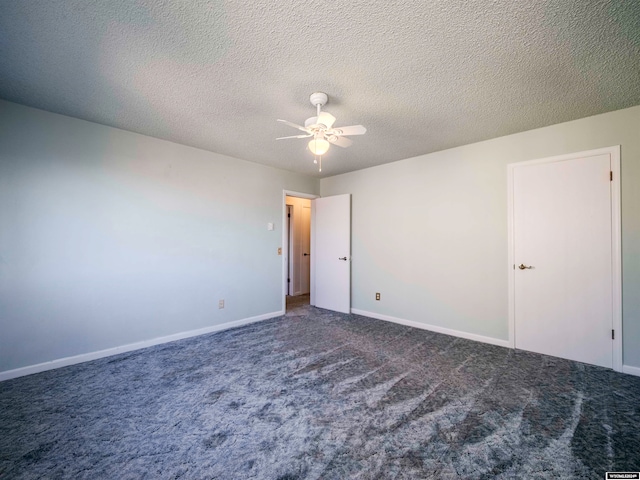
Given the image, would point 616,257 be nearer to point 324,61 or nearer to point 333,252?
point 324,61

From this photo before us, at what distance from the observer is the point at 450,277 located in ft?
11.8

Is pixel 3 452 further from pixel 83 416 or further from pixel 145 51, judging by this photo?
pixel 145 51

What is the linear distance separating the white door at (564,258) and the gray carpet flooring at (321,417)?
10.0 inches

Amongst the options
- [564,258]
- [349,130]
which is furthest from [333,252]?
[564,258]

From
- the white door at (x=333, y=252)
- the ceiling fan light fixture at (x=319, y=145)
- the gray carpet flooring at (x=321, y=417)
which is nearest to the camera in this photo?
the gray carpet flooring at (x=321, y=417)

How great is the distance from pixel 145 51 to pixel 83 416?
101 inches

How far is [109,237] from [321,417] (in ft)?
9.30

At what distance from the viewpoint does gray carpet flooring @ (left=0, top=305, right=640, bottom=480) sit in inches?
58.2

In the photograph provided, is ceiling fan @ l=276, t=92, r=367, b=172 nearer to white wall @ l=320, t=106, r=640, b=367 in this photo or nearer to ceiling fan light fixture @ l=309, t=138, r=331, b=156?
ceiling fan light fixture @ l=309, t=138, r=331, b=156

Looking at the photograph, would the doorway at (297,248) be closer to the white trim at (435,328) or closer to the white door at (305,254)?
the white door at (305,254)

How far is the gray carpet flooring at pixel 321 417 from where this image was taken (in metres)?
1.48

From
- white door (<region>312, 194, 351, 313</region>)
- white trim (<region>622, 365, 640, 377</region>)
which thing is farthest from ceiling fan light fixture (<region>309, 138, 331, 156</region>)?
white trim (<region>622, 365, 640, 377</region>)

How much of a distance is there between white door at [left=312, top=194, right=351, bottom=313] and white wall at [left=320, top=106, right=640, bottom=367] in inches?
6.3

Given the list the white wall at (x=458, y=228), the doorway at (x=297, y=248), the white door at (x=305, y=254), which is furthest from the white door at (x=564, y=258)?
the white door at (x=305, y=254)
